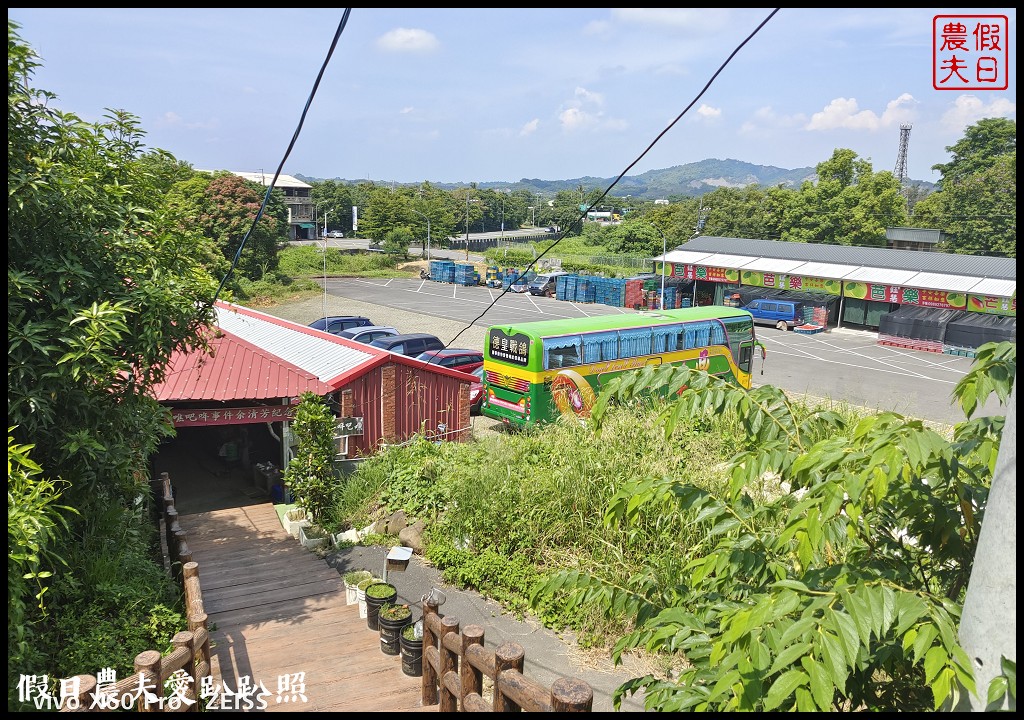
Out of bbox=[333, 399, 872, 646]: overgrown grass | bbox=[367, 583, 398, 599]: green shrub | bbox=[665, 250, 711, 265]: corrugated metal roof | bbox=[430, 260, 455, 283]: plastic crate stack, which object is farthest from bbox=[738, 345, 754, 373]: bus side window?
bbox=[430, 260, 455, 283]: plastic crate stack

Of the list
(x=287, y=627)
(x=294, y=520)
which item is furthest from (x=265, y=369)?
(x=287, y=627)

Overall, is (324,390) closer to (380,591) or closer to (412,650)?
(380,591)

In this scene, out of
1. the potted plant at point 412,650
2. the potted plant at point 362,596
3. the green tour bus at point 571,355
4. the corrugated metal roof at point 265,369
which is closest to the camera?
the potted plant at point 412,650

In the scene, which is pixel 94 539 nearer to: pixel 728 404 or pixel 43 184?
pixel 43 184

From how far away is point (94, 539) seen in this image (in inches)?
307

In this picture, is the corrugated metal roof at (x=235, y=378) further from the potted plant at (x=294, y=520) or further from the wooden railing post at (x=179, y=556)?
the wooden railing post at (x=179, y=556)

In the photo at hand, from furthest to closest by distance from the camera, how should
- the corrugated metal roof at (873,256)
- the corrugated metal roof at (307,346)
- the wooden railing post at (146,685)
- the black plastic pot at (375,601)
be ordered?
the corrugated metal roof at (873,256)
the corrugated metal roof at (307,346)
the black plastic pot at (375,601)
the wooden railing post at (146,685)

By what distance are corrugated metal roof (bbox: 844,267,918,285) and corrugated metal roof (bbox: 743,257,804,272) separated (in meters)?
3.12

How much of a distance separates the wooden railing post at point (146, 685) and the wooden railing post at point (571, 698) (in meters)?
2.98

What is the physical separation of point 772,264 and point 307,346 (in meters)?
28.4

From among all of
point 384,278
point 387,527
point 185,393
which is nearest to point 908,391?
point 387,527

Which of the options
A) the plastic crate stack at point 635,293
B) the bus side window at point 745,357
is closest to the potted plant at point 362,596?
the bus side window at point 745,357

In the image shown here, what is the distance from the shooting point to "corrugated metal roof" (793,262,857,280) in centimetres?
3578

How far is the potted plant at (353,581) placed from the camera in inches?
378
